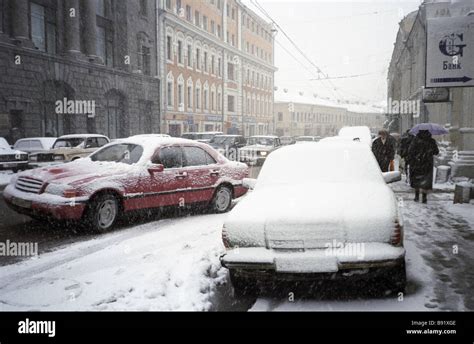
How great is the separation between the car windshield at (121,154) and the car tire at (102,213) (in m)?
0.86

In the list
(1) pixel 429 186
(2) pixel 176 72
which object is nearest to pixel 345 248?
(1) pixel 429 186

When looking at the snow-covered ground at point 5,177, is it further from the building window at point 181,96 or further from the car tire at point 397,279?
the building window at point 181,96

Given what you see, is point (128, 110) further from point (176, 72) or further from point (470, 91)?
point (470, 91)

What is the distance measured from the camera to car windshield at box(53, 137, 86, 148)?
16.7 meters

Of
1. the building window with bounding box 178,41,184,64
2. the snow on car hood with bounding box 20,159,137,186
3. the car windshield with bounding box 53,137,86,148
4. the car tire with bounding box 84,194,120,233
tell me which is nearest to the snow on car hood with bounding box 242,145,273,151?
the car windshield with bounding box 53,137,86,148

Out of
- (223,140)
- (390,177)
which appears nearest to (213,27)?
(223,140)

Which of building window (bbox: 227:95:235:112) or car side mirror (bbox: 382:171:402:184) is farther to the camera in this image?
building window (bbox: 227:95:235:112)

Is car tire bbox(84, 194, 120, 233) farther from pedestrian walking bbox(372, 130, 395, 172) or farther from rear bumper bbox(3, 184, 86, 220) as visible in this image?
pedestrian walking bbox(372, 130, 395, 172)

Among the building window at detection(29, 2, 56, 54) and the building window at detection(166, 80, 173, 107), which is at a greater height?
the building window at detection(29, 2, 56, 54)

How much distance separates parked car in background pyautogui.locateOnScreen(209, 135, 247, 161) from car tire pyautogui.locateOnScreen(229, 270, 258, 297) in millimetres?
18456

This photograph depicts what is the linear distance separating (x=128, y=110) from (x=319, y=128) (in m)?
60.1

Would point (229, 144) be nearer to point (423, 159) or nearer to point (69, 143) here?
point (69, 143)

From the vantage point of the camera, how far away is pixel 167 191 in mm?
7977

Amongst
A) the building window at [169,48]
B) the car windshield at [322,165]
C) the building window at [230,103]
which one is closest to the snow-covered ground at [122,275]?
the car windshield at [322,165]
